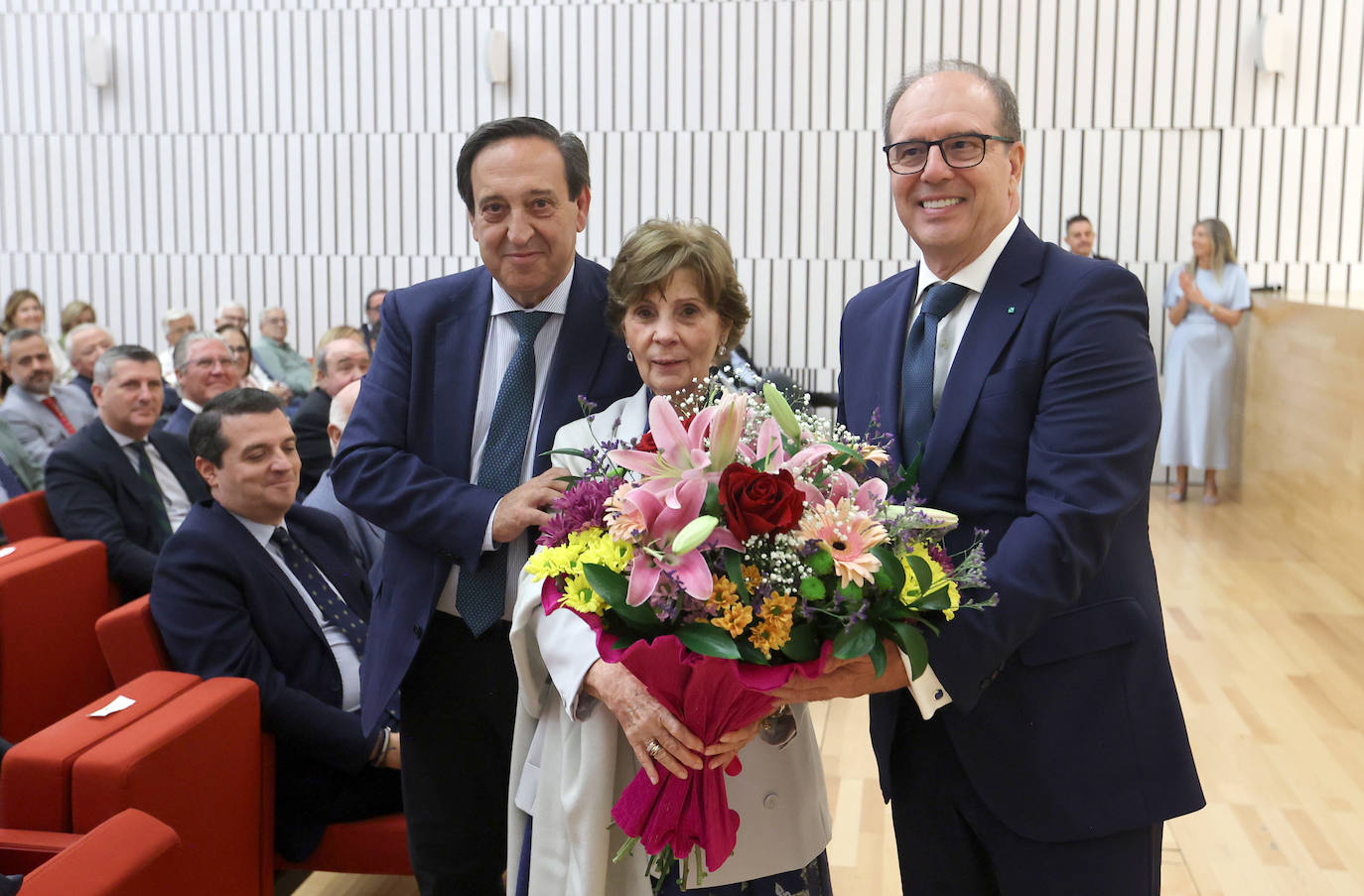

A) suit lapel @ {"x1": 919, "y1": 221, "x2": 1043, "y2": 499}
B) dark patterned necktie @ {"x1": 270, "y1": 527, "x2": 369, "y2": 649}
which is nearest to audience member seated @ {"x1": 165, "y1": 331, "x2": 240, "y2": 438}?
dark patterned necktie @ {"x1": 270, "y1": 527, "x2": 369, "y2": 649}

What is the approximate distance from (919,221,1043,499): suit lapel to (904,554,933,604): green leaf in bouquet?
232 millimetres

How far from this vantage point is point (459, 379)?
Result: 2.26 m

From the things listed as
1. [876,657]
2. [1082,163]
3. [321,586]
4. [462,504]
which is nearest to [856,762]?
[321,586]

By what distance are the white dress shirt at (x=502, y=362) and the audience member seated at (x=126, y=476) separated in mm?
2057

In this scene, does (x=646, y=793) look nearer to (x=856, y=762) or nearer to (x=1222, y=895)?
(x=1222, y=895)

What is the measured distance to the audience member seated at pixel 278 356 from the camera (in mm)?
9867

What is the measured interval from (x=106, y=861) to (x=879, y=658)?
1.18m

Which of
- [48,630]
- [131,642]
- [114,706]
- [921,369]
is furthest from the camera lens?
[48,630]

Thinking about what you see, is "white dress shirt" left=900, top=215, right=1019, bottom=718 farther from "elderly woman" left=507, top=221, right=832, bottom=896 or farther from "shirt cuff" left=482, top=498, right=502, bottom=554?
"shirt cuff" left=482, top=498, right=502, bottom=554

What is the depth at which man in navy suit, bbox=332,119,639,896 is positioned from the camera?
7.13ft

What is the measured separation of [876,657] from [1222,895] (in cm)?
241

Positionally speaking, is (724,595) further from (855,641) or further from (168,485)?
(168,485)

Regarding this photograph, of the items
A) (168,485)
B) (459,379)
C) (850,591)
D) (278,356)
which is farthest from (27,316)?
(850,591)

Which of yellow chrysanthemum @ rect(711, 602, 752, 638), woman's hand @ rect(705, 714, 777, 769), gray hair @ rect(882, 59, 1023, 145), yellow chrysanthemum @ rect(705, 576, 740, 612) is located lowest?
woman's hand @ rect(705, 714, 777, 769)
